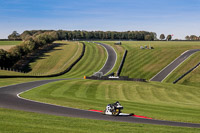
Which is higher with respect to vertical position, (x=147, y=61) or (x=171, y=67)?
(x=147, y=61)

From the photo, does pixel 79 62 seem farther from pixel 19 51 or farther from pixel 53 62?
pixel 19 51

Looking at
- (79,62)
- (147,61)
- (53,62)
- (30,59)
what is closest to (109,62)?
(79,62)

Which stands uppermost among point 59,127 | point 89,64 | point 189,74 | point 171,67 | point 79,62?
point 59,127

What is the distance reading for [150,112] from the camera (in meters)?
26.8

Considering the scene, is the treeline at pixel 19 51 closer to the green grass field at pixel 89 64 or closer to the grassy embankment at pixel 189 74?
the green grass field at pixel 89 64

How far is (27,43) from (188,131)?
122127mm

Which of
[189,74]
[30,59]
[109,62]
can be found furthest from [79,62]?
[189,74]

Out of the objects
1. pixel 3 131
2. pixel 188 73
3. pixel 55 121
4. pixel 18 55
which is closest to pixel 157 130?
pixel 55 121

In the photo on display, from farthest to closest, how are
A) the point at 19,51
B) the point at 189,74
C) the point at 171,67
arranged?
the point at 19,51 < the point at 171,67 < the point at 189,74

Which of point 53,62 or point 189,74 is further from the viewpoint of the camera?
point 53,62

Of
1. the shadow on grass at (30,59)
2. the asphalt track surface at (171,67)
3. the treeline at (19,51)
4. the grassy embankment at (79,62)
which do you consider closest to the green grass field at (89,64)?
the grassy embankment at (79,62)

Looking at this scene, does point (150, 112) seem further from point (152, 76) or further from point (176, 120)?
point (152, 76)

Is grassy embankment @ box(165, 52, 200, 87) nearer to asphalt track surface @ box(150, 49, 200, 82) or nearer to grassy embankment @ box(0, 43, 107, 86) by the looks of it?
asphalt track surface @ box(150, 49, 200, 82)

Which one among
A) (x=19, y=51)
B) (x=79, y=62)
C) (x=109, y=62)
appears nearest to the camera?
(x=109, y=62)
